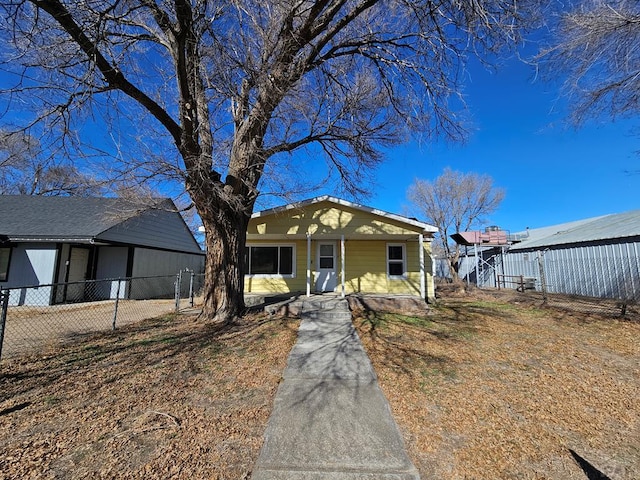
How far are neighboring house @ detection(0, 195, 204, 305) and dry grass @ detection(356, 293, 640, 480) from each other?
7998 mm

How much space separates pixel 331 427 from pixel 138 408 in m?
2.05

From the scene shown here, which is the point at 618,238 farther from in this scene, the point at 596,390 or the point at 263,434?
the point at 263,434

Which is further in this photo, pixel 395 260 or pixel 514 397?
pixel 395 260

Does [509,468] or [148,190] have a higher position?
[148,190]

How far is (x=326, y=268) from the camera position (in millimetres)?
11344

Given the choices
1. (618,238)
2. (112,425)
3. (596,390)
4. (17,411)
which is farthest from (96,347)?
(618,238)

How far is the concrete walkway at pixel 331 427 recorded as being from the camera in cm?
231

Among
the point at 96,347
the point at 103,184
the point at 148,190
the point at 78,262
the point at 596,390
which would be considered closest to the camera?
the point at 596,390

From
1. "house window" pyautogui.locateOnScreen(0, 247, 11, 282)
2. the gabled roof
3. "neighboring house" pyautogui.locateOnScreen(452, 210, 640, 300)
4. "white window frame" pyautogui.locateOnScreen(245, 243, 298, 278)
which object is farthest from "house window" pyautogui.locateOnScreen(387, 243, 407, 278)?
"house window" pyautogui.locateOnScreen(0, 247, 11, 282)

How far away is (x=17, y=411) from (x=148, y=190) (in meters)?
5.80

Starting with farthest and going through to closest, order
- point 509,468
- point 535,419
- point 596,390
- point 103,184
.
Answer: point 103,184 → point 596,390 → point 535,419 → point 509,468

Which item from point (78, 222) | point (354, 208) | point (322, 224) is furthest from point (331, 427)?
point (78, 222)

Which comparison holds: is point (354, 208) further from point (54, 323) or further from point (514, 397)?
point (54, 323)

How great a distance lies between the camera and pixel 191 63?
Answer: 6.07 meters
